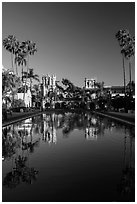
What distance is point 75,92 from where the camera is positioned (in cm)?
12288

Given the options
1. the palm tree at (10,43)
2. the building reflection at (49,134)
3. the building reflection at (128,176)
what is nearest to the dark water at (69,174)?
the building reflection at (128,176)

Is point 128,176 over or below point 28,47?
below

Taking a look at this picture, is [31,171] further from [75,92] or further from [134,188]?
[75,92]

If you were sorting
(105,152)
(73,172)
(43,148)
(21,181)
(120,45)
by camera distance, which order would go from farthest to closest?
(120,45) → (43,148) → (105,152) → (73,172) → (21,181)

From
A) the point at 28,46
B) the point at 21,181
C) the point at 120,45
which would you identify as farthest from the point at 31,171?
the point at 28,46

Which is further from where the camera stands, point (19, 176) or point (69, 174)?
point (69, 174)

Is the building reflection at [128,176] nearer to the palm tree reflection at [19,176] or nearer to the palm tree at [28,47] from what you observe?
the palm tree reflection at [19,176]

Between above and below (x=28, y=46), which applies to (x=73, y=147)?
below

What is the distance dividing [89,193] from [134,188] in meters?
1.24

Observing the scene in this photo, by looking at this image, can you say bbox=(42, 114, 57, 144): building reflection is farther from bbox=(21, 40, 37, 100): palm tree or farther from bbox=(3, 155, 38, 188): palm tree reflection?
bbox=(21, 40, 37, 100): palm tree

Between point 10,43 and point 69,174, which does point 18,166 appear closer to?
point 69,174

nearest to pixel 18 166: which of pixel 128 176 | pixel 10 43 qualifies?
pixel 128 176

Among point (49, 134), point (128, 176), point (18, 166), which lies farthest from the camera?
point (49, 134)

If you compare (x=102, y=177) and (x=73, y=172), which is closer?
(x=102, y=177)
